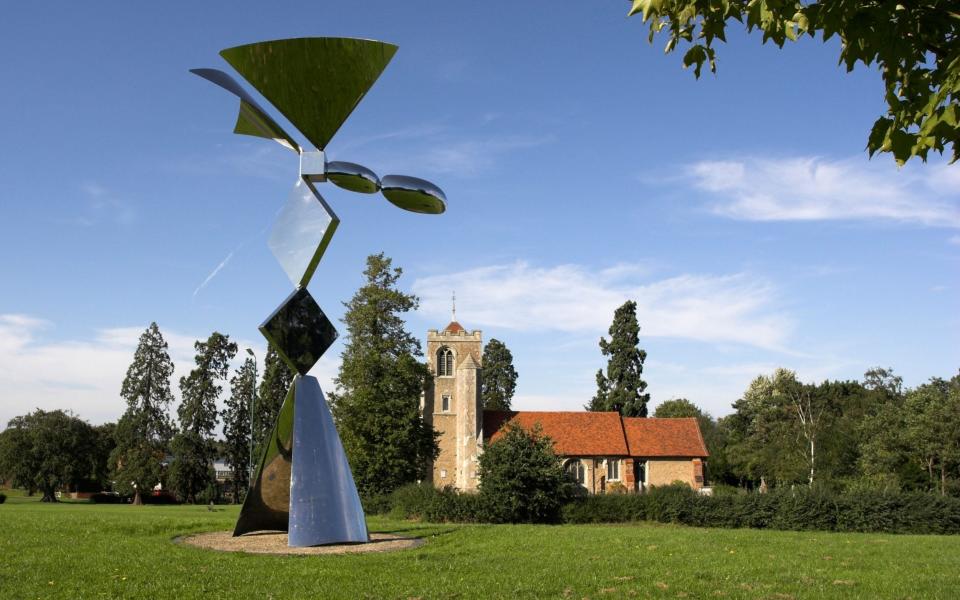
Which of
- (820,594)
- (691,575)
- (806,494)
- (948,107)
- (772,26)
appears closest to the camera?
→ (948,107)

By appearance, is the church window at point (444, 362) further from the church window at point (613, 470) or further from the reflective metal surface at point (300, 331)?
the reflective metal surface at point (300, 331)

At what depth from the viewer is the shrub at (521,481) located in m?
24.7

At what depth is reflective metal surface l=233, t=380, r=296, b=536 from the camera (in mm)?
15109

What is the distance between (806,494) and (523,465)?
337 inches

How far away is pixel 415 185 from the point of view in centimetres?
1401

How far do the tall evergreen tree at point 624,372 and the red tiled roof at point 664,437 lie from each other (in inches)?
252

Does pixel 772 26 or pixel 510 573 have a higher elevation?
pixel 772 26

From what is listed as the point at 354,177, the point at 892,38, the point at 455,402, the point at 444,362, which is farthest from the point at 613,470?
the point at 892,38

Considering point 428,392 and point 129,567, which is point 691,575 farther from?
point 428,392

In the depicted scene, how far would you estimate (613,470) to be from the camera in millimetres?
49188

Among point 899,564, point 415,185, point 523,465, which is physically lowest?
point 899,564

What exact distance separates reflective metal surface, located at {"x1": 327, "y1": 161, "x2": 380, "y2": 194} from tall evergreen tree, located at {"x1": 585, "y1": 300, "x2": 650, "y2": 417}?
46.9 meters

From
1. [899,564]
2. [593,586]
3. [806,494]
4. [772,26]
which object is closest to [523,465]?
[806,494]

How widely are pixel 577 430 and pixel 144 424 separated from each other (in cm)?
2986
